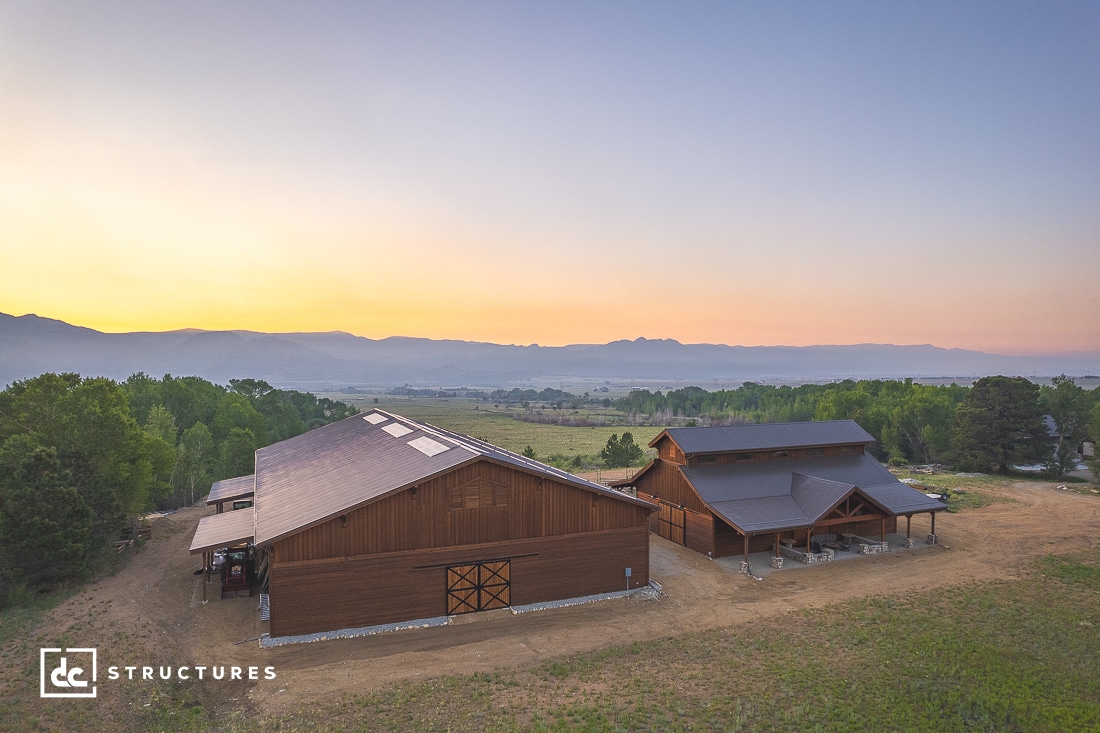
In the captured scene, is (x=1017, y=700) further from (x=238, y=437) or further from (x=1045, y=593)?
(x=238, y=437)

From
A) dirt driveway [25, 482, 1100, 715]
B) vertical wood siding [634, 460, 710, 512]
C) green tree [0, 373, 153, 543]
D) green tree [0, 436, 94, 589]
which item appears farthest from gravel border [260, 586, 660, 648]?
green tree [0, 373, 153, 543]

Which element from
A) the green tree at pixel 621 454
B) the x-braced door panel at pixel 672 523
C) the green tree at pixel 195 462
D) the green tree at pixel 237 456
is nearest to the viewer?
the x-braced door panel at pixel 672 523

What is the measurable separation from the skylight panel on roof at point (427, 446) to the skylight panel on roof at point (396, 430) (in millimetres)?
3699

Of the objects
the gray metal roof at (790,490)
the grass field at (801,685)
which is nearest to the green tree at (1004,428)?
the gray metal roof at (790,490)

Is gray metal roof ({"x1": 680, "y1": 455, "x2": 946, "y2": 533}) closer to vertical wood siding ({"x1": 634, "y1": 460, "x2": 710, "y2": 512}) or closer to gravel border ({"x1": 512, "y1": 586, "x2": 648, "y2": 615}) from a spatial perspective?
vertical wood siding ({"x1": 634, "y1": 460, "x2": 710, "y2": 512})

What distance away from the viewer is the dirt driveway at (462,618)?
16.6 metres

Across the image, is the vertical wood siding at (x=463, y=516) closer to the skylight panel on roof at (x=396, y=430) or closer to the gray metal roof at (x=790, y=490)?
the gray metal roof at (x=790, y=490)

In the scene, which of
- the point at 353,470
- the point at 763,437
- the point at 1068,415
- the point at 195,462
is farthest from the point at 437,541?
the point at 1068,415

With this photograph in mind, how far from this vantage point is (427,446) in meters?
25.6

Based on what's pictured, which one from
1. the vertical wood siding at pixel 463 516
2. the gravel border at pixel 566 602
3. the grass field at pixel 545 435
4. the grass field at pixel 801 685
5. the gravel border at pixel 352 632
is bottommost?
the grass field at pixel 545 435

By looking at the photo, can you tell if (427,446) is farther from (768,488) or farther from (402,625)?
(768,488)

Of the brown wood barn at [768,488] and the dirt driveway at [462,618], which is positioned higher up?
the brown wood barn at [768,488]

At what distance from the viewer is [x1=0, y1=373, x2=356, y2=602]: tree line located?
22609mm

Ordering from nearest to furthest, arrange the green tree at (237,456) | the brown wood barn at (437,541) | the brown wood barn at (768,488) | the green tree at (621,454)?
the brown wood barn at (437,541), the brown wood barn at (768,488), the green tree at (237,456), the green tree at (621,454)
